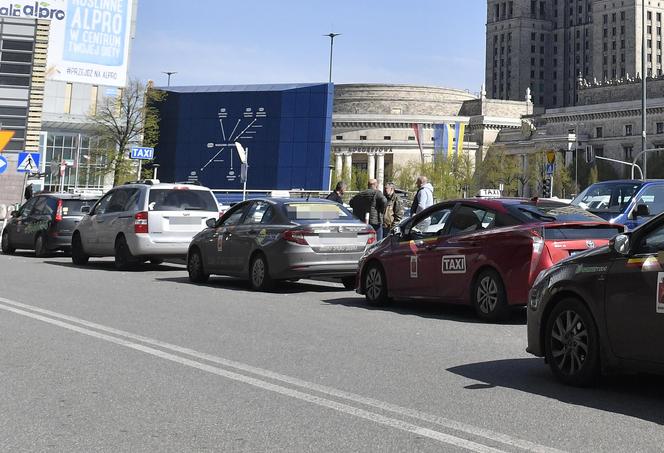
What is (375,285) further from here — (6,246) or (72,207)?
(6,246)

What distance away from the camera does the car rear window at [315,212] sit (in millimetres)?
14797

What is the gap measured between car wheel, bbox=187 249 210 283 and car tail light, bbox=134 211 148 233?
222 centimetres

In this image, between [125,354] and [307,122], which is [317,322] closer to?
[125,354]

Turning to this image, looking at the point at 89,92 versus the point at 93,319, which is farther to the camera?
the point at 89,92

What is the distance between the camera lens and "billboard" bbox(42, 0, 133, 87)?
276ft

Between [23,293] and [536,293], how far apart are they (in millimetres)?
8953

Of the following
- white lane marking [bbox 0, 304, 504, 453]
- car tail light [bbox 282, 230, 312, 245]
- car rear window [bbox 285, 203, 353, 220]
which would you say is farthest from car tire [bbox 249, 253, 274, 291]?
white lane marking [bbox 0, 304, 504, 453]

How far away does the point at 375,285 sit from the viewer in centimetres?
1297

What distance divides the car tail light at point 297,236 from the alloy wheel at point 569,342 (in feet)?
24.4

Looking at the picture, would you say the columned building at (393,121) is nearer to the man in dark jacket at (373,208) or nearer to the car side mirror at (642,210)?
the man in dark jacket at (373,208)

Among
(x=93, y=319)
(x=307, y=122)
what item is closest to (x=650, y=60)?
(x=307, y=122)

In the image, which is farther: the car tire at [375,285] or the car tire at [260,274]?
the car tire at [260,274]

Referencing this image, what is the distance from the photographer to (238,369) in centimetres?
763

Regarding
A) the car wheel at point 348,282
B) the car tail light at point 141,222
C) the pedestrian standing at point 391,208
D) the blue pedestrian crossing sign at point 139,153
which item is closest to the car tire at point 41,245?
the car tail light at point 141,222
